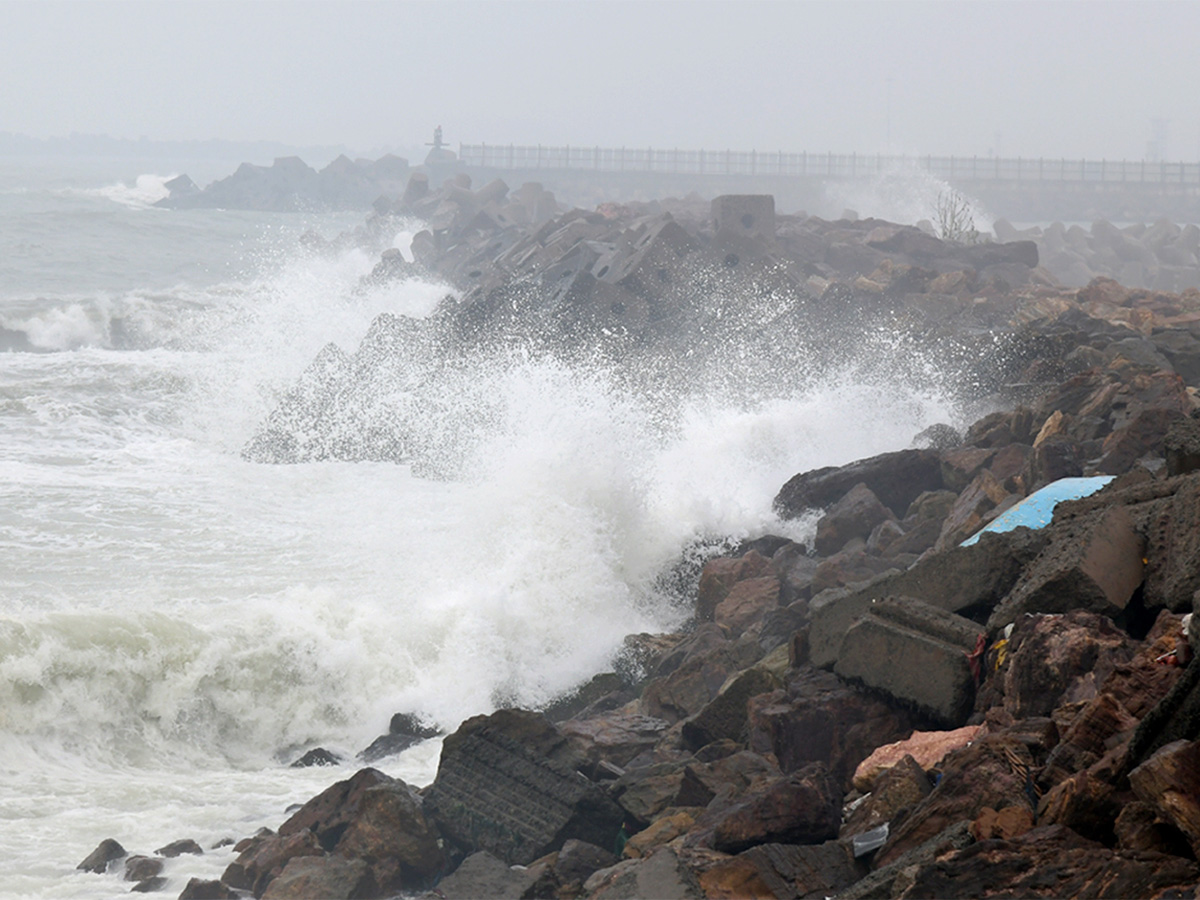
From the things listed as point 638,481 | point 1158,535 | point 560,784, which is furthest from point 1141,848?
point 638,481

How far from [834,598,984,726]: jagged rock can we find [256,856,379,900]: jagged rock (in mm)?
2221

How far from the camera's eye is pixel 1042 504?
257 inches

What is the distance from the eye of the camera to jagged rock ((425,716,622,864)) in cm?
488

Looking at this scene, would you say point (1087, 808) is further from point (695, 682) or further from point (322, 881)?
point (695, 682)

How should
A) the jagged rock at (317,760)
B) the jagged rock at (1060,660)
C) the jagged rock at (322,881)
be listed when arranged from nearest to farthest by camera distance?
the jagged rock at (1060,660)
the jagged rock at (322,881)
the jagged rock at (317,760)

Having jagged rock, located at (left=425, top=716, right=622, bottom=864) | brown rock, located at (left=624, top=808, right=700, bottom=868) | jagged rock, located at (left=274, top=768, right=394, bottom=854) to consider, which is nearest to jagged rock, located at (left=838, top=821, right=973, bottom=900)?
brown rock, located at (left=624, top=808, right=700, bottom=868)

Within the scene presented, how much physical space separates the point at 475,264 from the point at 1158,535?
25529mm

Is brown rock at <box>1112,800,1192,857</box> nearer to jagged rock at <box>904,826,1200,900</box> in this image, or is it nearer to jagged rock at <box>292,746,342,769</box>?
jagged rock at <box>904,826,1200,900</box>

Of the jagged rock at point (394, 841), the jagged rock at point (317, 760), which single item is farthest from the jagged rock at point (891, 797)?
the jagged rock at point (317, 760)

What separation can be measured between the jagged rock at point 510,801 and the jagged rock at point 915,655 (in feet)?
4.07

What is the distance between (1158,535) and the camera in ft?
15.3

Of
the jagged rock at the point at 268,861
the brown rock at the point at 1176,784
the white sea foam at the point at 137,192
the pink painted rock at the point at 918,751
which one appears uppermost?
the white sea foam at the point at 137,192

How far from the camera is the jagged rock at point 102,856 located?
17.1 feet

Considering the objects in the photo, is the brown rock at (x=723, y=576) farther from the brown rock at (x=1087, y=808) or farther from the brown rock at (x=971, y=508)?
the brown rock at (x=1087, y=808)
